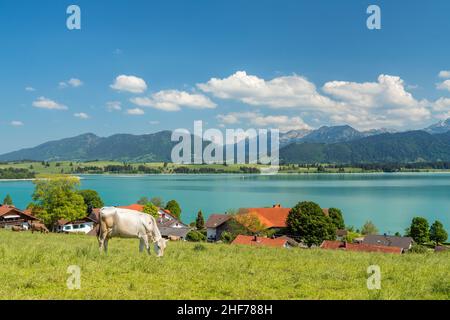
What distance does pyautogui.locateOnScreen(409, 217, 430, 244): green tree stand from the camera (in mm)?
84250

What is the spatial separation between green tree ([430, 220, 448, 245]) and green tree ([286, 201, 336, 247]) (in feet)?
103

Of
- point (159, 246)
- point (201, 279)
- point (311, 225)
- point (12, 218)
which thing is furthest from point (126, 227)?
point (12, 218)

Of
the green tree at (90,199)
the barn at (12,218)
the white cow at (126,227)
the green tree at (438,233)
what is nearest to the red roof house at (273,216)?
the green tree at (438,233)

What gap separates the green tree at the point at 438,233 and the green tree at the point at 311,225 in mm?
31266

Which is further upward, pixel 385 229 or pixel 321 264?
pixel 321 264

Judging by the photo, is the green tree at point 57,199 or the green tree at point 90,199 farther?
the green tree at point 90,199

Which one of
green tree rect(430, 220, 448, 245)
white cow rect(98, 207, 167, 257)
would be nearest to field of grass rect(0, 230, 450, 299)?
white cow rect(98, 207, 167, 257)

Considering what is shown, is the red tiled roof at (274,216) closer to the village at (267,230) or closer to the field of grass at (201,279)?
the village at (267,230)

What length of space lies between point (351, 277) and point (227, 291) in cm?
400

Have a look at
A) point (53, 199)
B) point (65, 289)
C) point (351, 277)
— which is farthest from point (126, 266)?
point (53, 199)

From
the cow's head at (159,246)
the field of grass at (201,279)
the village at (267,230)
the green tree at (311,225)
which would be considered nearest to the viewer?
the field of grass at (201,279)

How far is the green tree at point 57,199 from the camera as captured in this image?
55219mm
